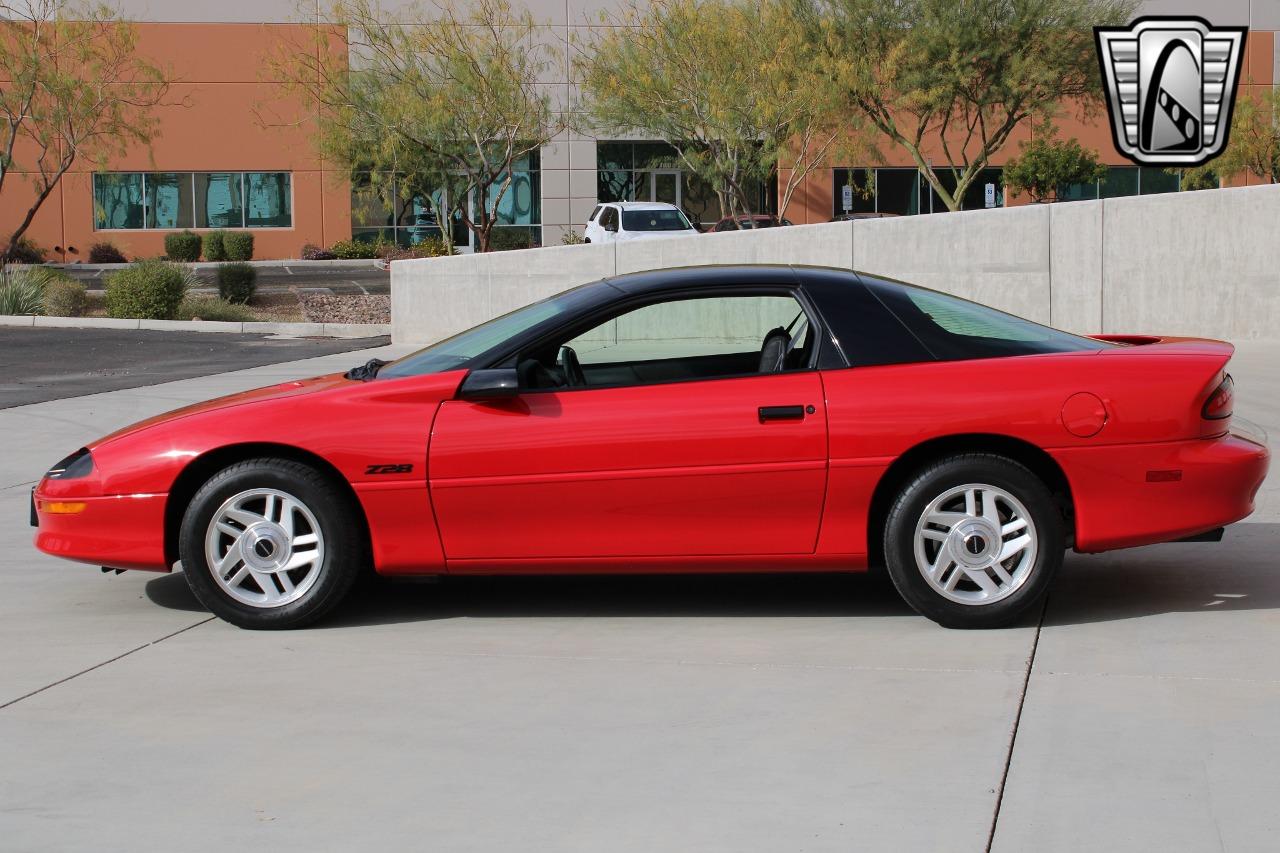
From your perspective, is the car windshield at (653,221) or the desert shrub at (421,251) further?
the desert shrub at (421,251)

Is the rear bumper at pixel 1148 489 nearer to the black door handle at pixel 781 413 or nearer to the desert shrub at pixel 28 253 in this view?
the black door handle at pixel 781 413

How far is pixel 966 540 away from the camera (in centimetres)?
566

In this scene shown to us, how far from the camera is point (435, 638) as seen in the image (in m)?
5.77

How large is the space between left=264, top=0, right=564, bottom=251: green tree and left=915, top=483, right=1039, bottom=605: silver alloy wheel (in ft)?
93.5

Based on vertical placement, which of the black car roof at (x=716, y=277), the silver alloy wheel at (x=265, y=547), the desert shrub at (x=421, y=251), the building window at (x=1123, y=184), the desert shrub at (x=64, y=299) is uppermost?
the building window at (x=1123, y=184)

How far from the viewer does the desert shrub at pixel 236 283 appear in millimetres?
27812

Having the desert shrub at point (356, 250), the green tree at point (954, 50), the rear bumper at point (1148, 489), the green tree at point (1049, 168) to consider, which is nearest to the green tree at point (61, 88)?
the desert shrub at point (356, 250)

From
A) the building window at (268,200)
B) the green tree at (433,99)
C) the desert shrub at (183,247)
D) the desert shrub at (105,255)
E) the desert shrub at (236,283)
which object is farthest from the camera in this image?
the building window at (268,200)

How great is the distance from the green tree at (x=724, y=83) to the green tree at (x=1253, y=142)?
39.1 feet

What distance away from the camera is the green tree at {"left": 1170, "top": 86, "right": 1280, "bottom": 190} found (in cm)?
4575

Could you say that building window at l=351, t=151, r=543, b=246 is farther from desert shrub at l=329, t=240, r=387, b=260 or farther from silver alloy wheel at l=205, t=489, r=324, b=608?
silver alloy wheel at l=205, t=489, r=324, b=608

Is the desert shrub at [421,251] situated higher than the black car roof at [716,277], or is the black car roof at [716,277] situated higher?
the desert shrub at [421,251]

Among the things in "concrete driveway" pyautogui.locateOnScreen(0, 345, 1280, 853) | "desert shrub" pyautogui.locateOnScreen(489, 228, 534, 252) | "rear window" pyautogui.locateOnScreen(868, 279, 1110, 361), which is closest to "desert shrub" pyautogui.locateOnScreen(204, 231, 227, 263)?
"desert shrub" pyautogui.locateOnScreen(489, 228, 534, 252)

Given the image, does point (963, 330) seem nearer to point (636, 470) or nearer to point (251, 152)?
point (636, 470)
